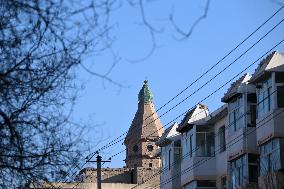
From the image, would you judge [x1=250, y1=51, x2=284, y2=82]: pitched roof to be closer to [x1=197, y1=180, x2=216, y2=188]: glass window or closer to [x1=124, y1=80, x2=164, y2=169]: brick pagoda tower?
[x1=197, y1=180, x2=216, y2=188]: glass window

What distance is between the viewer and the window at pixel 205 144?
43.2m

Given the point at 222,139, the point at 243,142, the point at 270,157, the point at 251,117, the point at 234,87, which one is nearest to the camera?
the point at 270,157

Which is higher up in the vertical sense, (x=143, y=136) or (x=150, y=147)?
(x=143, y=136)

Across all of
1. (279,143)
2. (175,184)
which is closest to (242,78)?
(279,143)

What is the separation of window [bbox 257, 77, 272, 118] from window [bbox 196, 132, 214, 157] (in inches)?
295

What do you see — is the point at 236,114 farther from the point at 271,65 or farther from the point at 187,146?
the point at 187,146

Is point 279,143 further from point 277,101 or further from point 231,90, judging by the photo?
point 231,90

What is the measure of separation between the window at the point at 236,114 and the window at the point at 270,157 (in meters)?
2.95

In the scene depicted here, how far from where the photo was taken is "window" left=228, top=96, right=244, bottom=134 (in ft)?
124

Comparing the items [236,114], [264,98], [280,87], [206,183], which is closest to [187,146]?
[206,183]

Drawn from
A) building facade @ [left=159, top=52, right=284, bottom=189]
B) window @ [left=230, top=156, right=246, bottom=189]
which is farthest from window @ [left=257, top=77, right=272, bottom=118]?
window @ [left=230, top=156, right=246, bottom=189]

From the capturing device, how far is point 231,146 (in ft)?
127

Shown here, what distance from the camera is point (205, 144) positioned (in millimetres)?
43531

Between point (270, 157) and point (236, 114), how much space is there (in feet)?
15.4
